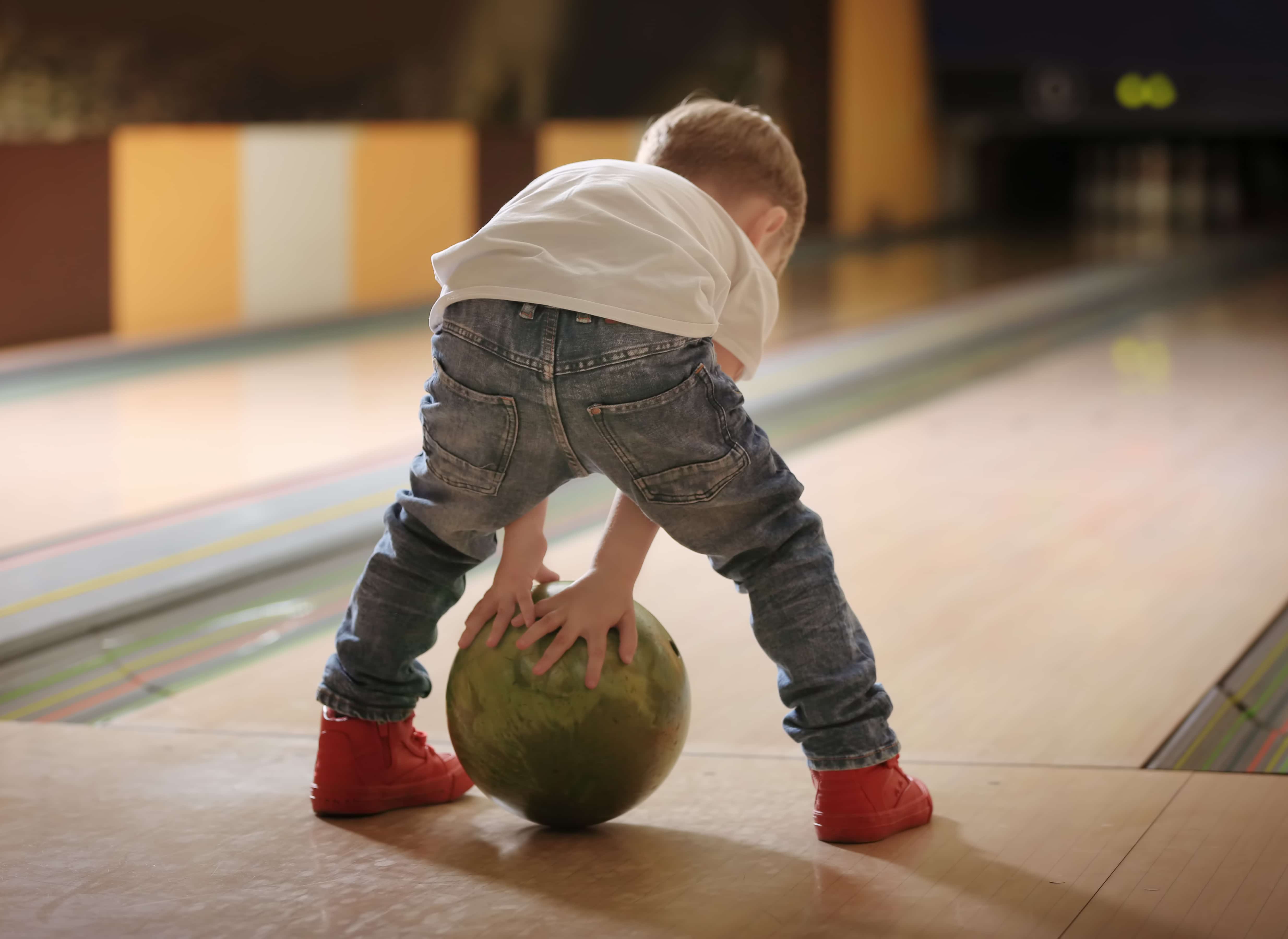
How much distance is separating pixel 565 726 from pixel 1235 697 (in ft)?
2.10

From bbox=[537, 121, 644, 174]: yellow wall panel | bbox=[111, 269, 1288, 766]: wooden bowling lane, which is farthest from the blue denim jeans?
bbox=[537, 121, 644, 174]: yellow wall panel

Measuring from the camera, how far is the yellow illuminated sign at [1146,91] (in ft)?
18.7

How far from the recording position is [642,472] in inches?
33.1

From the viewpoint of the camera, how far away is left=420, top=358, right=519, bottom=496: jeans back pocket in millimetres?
841

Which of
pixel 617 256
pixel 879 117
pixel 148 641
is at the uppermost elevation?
pixel 879 117

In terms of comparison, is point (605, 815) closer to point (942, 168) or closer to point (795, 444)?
point (795, 444)

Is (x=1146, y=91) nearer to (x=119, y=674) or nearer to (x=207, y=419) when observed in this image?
(x=207, y=419)

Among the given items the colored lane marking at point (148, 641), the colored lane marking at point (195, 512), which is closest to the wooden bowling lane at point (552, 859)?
the colored lane marking at point (148, 641)

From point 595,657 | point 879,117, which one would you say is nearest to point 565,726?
point 595,657

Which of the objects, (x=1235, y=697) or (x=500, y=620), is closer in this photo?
(x=500, y=620)

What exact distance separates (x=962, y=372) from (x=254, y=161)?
1534 millimetres

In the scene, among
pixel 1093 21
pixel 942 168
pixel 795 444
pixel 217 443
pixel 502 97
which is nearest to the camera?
pixel 217 443

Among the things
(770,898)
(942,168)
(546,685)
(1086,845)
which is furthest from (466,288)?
(942,168)

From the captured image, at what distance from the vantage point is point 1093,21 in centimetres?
562
